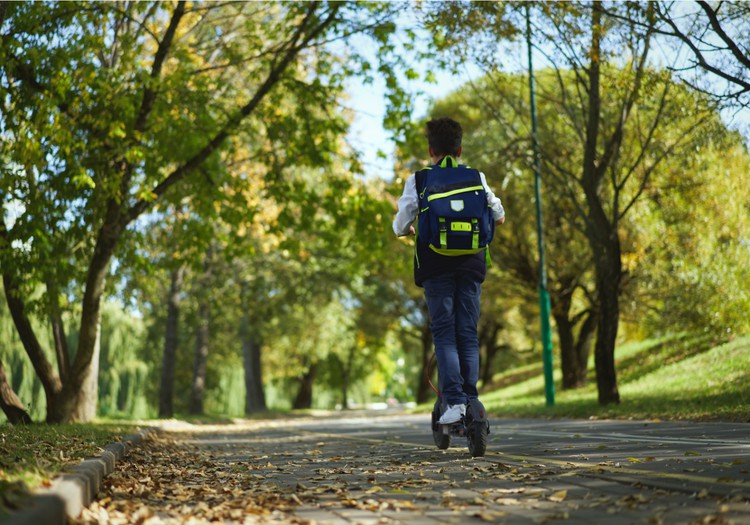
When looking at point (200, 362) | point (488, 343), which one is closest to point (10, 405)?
point (200, 362)

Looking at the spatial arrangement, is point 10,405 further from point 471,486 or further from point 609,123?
point 609,123

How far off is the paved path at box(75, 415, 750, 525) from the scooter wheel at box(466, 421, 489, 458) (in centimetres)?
12

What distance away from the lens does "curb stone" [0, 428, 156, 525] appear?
3379 millimetres

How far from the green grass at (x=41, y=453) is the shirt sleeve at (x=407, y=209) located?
2993mm

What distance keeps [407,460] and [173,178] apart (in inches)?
374

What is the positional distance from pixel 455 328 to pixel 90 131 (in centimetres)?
974

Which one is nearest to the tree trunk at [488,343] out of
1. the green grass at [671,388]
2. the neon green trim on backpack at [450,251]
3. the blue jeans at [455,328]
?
the green grass at [671,388]

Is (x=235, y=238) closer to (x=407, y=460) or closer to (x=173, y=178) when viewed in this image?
(x=173, y=178)

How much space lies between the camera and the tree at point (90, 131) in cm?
1226

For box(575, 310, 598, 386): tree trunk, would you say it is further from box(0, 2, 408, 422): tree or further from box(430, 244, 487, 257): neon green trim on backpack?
box(430, 244, 487, 257): neon green trim on backpack

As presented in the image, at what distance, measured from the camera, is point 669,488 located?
4633mm

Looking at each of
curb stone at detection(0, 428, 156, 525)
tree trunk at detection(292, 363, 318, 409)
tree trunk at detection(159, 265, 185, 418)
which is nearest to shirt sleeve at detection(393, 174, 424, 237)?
curb stone at detection(0, 428, 156, 525)

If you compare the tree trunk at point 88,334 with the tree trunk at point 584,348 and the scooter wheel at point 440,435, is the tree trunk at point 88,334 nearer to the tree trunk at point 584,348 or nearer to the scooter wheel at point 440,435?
the scooter wheel at point 440,435

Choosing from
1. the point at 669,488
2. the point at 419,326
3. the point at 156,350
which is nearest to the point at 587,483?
the point at 669,488
